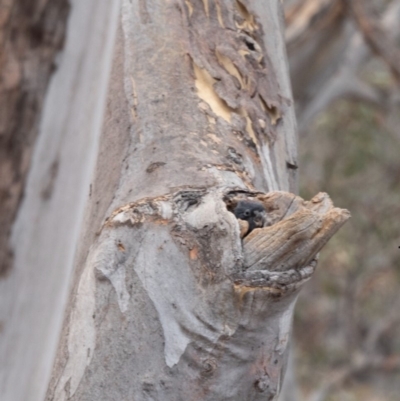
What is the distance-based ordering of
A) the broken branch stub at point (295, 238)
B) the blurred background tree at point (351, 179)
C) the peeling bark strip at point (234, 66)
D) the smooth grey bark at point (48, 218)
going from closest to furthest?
the broken branch stub at point (295, 238) < the peeling bark strip at point (234, 66) < the smooth grey bark at point (48, 218) < the blurred background tree at point (351, 179)

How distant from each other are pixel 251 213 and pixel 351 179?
437cm

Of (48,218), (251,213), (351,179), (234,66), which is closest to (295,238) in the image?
(251,213)

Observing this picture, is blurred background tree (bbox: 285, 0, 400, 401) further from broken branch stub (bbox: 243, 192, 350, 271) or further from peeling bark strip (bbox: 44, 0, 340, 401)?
broken branch stub (bbox: 243, 192, 350, 271)

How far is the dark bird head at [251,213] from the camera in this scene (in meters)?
0.53

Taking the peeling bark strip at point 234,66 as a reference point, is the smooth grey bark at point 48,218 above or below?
below

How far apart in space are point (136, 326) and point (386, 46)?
2365 millimetres

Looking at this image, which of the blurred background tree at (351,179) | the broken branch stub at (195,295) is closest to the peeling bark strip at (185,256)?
the broken branch stub at (195,295)

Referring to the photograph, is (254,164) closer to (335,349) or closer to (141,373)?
(141,373)

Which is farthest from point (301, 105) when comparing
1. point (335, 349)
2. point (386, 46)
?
point (335, 349)

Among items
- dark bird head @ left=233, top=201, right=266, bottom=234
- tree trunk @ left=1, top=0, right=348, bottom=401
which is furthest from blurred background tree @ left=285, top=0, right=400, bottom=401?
dark bird head @ left=233, top=201, right=266, bottom=234

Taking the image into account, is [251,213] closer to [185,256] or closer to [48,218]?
[185,256]

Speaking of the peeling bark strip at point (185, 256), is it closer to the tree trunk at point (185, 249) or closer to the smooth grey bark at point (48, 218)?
the tree trunk at point (185, 249)

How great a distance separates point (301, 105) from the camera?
2.88 meters

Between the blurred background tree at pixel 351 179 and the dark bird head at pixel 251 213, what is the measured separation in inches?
81.7
